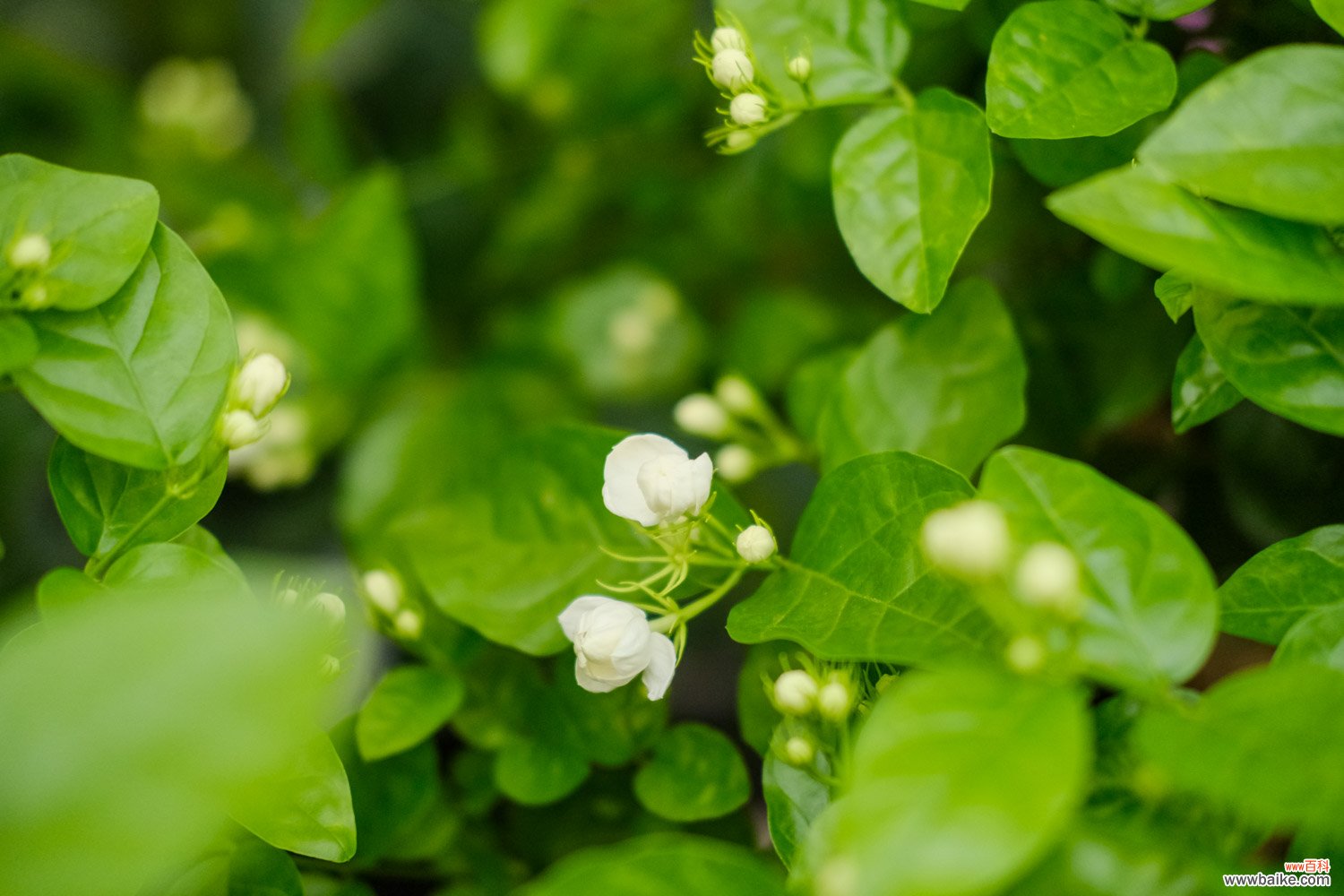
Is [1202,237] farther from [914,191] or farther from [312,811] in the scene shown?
[312,811]

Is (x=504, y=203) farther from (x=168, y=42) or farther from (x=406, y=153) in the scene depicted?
(x=168, y=42)

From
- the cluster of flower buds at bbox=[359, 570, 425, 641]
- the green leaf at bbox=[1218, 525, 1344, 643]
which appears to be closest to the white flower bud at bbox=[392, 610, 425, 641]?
the cluster of flower buds at bbox=[359, 570, 425, 641]

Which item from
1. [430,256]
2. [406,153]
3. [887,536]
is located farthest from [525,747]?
[406,153]

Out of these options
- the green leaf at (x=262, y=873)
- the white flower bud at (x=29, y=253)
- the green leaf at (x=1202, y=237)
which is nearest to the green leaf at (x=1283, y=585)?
the green leaf at (x=1202, y=237)

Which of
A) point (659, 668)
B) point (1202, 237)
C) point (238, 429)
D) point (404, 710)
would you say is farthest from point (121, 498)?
point (1202, 237)

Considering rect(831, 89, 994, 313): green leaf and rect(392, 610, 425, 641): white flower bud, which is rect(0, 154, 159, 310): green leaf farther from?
rect(831, 89, 994, 313): green leaf
